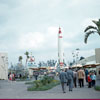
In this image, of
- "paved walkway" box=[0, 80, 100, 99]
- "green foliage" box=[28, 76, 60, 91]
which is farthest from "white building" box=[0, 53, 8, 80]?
"paved walkway" box=[0, 80, 100, 99]

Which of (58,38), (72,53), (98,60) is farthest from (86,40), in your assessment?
(72,53)

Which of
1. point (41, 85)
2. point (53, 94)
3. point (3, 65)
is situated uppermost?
point (3, 65)

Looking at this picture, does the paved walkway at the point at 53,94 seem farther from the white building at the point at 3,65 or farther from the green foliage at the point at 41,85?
the white building at the point at 3,65

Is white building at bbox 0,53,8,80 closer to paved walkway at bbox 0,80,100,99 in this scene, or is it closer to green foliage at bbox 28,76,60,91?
green foliage at bbox 28,76,60,91

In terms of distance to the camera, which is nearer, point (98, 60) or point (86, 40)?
point (86, 40)

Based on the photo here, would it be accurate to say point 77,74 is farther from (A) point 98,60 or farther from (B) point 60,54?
(B) point 60,54

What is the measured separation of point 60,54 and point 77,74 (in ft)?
156

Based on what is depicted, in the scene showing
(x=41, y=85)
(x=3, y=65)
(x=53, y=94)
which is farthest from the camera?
(x=3, y=65)

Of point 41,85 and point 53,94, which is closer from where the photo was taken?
point 53,94

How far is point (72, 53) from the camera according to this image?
252 ft

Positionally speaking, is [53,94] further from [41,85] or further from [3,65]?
[3,65]

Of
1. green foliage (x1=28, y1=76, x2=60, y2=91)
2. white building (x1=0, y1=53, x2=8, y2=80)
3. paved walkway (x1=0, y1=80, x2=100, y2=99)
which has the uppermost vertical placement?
white building (x1=0, y1=53, x2=8, y2=80)

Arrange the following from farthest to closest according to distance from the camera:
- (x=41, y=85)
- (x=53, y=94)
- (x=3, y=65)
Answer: (x=3, y=65) → (x=41, y=85) → (x=53, y=94)

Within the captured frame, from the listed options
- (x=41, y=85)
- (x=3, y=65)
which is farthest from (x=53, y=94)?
(x=3, y=65)
